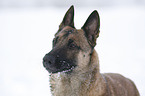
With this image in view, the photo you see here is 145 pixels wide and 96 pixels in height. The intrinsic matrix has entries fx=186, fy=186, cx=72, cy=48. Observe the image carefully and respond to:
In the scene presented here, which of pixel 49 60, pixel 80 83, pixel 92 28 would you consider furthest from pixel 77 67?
pixel 92 28

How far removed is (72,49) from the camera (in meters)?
3.49

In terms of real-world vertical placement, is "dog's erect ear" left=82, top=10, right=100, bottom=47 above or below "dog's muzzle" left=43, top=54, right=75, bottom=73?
above

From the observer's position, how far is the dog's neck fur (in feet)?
11.3

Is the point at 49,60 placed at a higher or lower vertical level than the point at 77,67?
higher

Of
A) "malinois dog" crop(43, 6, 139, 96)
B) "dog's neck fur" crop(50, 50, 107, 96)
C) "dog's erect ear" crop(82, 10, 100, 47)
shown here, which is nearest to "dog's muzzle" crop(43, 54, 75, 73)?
"malinois dog" crop(43, 6, 139, 96)

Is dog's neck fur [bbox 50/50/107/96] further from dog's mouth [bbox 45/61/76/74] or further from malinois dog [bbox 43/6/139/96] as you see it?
dog's mouth [bbox 45/61/76/74]

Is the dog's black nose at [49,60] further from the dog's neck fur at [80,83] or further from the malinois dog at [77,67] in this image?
the dog's neck fur at [80,83]

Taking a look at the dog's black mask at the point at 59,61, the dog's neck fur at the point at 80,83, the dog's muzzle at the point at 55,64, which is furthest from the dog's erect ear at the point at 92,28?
the dog's muzzle at the point at 55,64

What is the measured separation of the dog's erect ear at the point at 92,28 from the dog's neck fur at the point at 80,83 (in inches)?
12.8

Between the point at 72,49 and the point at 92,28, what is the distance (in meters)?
0.65

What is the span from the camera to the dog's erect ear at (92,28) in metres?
3.69

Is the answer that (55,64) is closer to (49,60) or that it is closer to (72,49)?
(49,60)

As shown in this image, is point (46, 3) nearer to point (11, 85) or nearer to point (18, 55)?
point (18, 55)

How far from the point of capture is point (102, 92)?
3.50m
